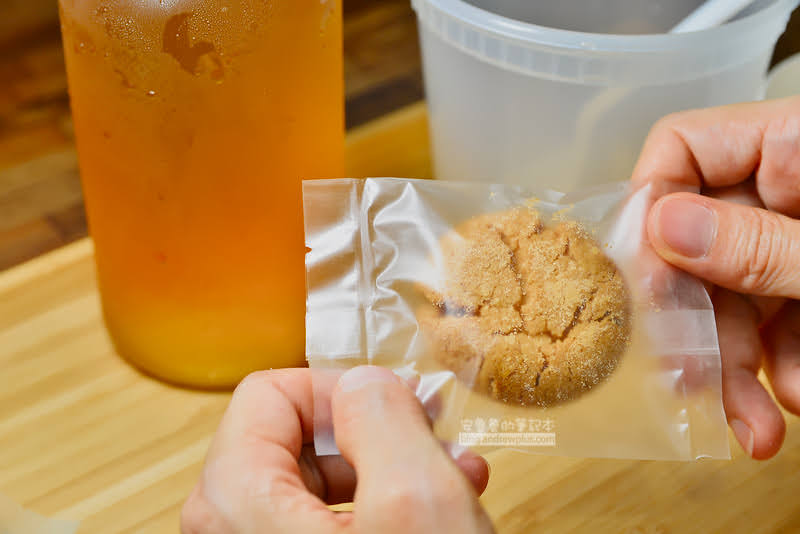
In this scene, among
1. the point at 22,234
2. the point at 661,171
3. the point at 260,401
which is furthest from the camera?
the point at 22,234

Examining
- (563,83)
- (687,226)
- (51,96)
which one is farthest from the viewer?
(51,96)

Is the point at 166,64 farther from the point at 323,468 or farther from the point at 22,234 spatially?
the point at 22,234

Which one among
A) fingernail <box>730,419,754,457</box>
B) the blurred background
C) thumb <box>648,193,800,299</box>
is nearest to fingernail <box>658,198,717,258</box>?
thumb <box>648,193,800,299</box>

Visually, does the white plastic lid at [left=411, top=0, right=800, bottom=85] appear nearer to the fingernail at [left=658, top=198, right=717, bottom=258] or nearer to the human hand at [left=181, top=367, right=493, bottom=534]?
the fingernail at [left=658, top=198, right=717, bottom=258]

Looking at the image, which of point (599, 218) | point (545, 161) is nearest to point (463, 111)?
point (545, 161)

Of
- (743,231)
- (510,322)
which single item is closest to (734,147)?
(743,231)

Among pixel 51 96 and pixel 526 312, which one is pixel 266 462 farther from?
pixel 51 96

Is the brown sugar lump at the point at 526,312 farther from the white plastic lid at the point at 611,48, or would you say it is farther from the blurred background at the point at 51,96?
the blurred background at the point at 51,96
